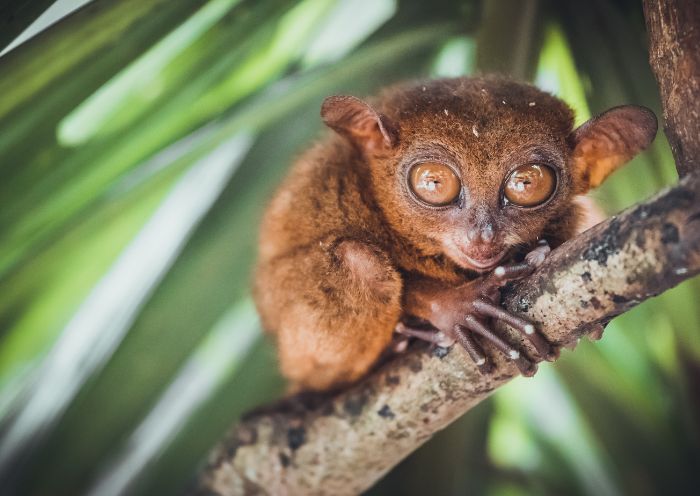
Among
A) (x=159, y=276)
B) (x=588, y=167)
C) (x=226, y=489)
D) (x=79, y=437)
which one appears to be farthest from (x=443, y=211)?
(x=79, y=437)

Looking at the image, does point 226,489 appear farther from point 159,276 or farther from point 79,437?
point 159,276

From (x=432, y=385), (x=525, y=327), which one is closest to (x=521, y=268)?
(x=525, y=327)

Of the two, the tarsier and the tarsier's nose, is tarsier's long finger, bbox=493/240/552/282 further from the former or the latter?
the tarsier's nose

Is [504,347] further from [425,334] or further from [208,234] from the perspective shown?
[208,234]

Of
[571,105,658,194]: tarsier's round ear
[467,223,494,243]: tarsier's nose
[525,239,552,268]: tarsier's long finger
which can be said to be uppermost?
[571,105,658,194]: tarsier's round ear

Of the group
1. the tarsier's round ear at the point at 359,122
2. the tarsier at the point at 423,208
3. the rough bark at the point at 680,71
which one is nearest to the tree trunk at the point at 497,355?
the rough bark at the point at 680,71

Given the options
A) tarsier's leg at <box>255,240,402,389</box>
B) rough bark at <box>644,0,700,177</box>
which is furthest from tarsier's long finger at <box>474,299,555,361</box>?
rough bark at <box>644,0,700,177</box>
